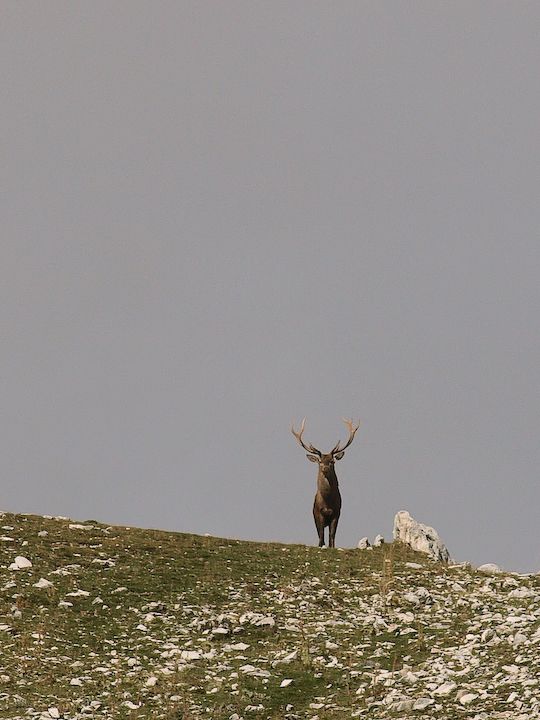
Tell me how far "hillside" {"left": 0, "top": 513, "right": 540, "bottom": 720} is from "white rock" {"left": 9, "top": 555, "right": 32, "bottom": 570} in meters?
0.05

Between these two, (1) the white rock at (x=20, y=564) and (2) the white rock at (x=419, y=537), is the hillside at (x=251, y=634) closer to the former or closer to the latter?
(1) the white rock at (x=20, y=564)

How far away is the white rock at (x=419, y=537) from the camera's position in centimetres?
3072

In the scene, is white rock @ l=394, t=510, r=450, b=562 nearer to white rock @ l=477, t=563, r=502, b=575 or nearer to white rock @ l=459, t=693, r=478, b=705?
white rock @ l=477, t=563, r=502, b=575

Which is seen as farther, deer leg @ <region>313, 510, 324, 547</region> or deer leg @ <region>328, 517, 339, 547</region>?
deer leg @ <region>313, 510, 324, 547</region>

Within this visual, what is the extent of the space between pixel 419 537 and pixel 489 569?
181 inches

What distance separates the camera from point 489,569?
87.4 ft

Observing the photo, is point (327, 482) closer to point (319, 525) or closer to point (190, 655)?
point (319, 525)

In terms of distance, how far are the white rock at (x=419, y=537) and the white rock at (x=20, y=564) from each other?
11659 mm

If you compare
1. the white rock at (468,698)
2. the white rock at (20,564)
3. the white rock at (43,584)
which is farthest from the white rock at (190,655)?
the white rock at (20,564)

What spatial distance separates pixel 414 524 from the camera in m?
31.6

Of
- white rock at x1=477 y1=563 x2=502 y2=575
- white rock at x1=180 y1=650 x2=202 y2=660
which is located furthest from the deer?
white rock at x1=180 y1=650 x2=202 y2=660

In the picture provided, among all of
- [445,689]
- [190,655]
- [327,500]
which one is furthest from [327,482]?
[445,689]

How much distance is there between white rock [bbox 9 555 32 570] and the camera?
2438 cm

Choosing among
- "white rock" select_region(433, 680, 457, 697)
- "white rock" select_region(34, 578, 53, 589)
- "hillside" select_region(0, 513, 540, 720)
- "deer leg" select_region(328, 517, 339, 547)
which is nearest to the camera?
"white rock" select_region(433, 680, 457, 697)
